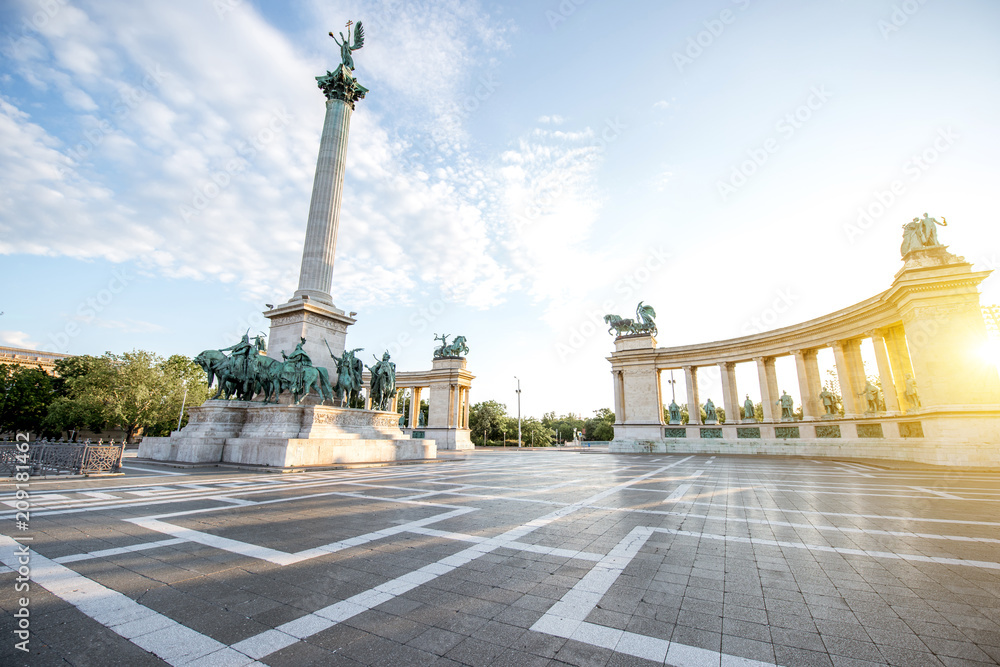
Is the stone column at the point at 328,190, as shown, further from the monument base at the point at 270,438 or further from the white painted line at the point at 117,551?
the white painted line at the point at 117,551

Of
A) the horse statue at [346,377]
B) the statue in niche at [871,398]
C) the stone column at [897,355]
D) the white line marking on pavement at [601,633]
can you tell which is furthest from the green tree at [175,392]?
the stone column at [897,355]

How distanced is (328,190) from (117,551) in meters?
24.3

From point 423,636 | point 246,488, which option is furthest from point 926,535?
point 246,488

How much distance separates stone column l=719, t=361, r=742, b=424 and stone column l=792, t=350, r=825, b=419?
20.7 feet

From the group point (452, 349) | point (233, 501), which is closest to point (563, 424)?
point (452, 349)

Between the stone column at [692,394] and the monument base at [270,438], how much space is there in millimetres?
34763

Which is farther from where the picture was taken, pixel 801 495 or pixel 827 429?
pixel 827 429

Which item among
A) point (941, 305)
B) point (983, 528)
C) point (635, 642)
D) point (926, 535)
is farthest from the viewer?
point (941, 305)

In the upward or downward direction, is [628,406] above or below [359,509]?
above

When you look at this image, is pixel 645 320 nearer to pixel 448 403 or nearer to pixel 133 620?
pixel 448 403

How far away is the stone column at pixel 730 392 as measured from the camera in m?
42.3

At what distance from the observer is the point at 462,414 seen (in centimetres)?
5759

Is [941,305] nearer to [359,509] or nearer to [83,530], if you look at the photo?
[359,509]

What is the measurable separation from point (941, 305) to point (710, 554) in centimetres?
2819
